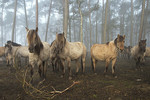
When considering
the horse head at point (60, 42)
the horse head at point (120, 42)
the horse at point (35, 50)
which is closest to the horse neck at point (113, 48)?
the horse head at point (120, 42)

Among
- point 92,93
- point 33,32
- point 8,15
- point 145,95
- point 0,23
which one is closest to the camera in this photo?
point 145,95

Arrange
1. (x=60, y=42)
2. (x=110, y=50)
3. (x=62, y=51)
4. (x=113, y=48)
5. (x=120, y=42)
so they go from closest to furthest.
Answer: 1. (x=120, y=42)
2. (x=60, y=42)
3. (x=62, y=51)
4. (x=113, y=48)
5. (x=110, y=50)

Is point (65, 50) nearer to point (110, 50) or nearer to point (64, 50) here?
point (64, 50)

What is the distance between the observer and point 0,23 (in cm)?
3966

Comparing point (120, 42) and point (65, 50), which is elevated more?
point (120, 42)

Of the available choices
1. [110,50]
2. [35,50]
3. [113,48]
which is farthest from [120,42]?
[35,50]

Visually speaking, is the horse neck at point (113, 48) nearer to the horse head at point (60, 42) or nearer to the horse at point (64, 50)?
the horse at point (64, 50)

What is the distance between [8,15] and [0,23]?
4.98 m

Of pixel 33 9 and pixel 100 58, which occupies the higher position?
pixel 33 9

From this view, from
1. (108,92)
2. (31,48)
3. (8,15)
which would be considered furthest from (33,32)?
(8,15)

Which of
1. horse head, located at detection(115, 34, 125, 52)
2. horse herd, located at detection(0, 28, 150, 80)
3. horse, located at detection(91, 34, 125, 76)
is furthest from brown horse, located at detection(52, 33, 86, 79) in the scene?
horse head, located at detection(115, 34, 125, 52)

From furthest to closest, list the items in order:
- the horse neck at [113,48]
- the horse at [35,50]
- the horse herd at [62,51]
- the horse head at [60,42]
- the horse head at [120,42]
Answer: the horse neck at [113,48], the horse head at [60,42], the horse head at [120,42], the horse herd at [62,51], the horse at [35,50]

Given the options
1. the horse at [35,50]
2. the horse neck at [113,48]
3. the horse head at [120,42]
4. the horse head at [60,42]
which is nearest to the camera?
the horse at [35,50]

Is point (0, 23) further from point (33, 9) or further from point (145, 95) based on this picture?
point (145, 95)
